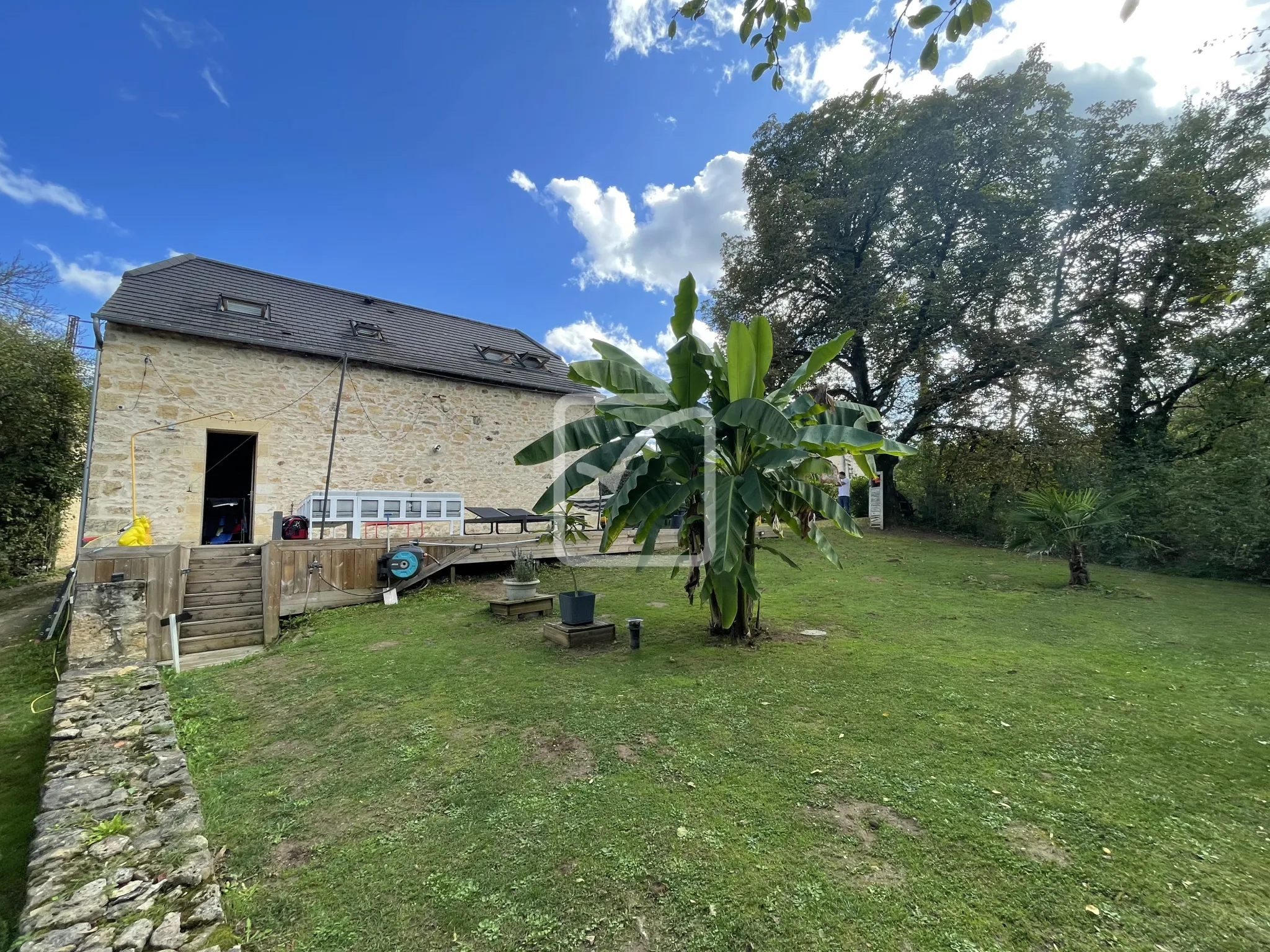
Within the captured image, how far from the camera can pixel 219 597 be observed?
24.0 ft

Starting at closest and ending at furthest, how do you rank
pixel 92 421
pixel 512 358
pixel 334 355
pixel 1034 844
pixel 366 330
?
1. pixel 1034 844
2. pixel 92 421
3. pixel 334 355
4. pixel 366 330
5. pixel 512 358

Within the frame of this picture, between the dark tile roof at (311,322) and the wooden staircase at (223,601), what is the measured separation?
225 inches

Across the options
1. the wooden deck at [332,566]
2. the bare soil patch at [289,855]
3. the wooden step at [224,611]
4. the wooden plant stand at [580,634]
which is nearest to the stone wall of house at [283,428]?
the wooden deck at [332,566]

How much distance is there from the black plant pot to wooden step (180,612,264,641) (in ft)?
15.7

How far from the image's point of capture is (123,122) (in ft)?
34.2

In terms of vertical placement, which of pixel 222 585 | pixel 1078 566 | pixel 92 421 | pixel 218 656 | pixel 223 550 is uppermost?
pixel 92 421

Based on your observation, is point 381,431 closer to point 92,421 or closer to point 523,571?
point 92,421

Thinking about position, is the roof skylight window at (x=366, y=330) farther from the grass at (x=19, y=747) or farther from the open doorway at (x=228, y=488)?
the grass at (x=19, y=747)

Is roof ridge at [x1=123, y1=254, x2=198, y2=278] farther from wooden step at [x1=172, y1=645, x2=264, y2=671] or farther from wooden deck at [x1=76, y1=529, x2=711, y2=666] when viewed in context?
wooden step at [x1=172, y1=645, x2=264, y2=671]

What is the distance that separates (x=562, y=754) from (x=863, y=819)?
1.90m

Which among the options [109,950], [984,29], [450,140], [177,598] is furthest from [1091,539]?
[450,140]

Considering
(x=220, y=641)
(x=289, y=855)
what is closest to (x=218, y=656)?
(x=220, y=641)

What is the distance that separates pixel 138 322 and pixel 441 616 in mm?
9079

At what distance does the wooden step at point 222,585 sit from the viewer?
7309 millimetres
